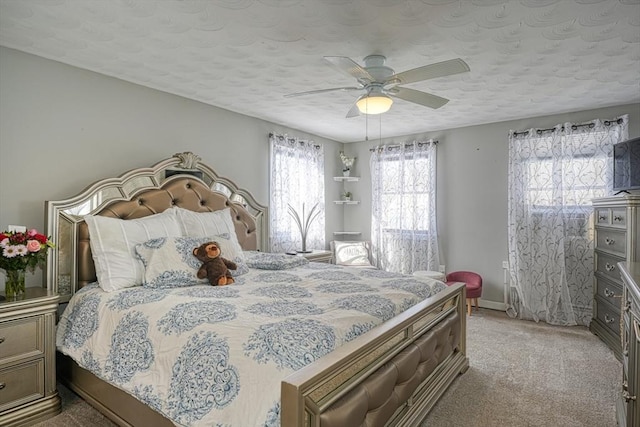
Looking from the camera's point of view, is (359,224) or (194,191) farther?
(359,224)

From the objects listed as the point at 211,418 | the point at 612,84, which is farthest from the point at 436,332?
the point at 612,84

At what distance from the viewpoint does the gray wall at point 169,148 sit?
8.58 feet

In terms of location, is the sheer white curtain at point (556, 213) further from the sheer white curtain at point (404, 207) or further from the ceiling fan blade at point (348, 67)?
the ceiling fan blade at point (348, 67)

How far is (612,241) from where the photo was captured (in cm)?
350

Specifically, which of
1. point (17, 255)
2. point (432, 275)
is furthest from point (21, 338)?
point (432, 275)

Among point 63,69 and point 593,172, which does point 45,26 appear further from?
point 593,172

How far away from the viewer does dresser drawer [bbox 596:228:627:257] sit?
3.30 m

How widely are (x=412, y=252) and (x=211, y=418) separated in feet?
13.9

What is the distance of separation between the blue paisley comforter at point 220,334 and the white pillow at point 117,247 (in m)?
0.12

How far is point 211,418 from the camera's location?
1.37m

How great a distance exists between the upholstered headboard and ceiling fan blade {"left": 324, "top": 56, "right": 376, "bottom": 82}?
188cm

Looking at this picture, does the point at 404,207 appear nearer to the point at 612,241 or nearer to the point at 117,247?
the point at 612,241

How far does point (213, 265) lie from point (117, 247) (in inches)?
27.6

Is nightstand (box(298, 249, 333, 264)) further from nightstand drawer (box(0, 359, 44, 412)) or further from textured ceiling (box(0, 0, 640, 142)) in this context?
nightstand drawer (box(0, 359, 44, 412))
